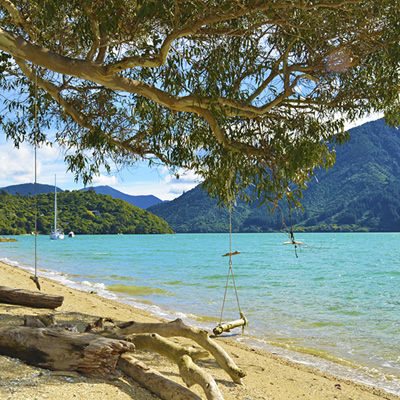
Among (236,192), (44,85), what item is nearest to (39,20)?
(44,85)

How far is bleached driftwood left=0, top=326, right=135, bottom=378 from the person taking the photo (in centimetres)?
307

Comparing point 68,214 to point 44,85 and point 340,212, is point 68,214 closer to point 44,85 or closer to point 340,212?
point 340,212

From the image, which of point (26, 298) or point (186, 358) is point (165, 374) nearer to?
point (186, 358)

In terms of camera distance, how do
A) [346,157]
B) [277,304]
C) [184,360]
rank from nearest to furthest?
1. [184,360]
2. [277,304]
3. [346,157]

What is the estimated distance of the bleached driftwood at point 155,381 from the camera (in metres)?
3.01

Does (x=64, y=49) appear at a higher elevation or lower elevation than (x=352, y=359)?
higher

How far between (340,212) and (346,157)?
10.5 meters

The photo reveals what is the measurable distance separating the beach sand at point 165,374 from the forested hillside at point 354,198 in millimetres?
64286

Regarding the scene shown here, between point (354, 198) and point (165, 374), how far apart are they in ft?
249

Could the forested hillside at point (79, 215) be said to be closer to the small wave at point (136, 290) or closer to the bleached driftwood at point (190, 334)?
the small wave at point (136, 290)

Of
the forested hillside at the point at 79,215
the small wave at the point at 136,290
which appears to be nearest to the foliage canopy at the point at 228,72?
the small wave at the point at 136,290

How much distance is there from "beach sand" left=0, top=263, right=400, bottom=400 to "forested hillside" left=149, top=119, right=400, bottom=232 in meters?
64.3

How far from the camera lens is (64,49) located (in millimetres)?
6656

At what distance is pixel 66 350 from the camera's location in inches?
122
